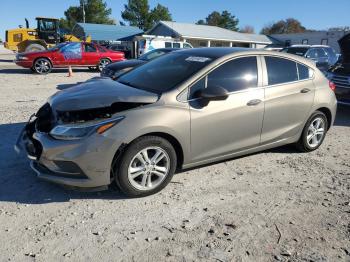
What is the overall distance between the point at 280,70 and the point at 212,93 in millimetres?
1495

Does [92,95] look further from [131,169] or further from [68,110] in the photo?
[131,169]

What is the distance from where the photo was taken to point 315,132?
5637 mm

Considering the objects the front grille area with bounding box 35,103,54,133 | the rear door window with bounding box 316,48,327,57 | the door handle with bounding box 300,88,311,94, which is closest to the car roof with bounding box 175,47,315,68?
the door handle with bounding box 300,88,311,94

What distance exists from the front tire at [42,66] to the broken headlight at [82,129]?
13.6 meters

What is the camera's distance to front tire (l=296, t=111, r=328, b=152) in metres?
5.46

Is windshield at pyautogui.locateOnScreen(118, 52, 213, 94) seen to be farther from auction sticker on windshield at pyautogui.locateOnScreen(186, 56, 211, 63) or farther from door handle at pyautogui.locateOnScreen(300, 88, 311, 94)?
door handle at pyautogui.locateOnScreen(300, 88, 311, 94)

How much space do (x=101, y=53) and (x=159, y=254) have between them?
52.8ft

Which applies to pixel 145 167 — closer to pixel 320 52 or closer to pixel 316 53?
pixel 316 53

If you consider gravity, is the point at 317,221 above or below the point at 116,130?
below

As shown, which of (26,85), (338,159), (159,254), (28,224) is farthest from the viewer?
(26,85)

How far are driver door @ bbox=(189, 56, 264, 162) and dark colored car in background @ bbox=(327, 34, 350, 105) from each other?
472 centimetres

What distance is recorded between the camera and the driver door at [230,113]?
418 cm

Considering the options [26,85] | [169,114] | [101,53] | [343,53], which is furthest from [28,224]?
[101,53]

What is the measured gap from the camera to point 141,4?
238 ft
